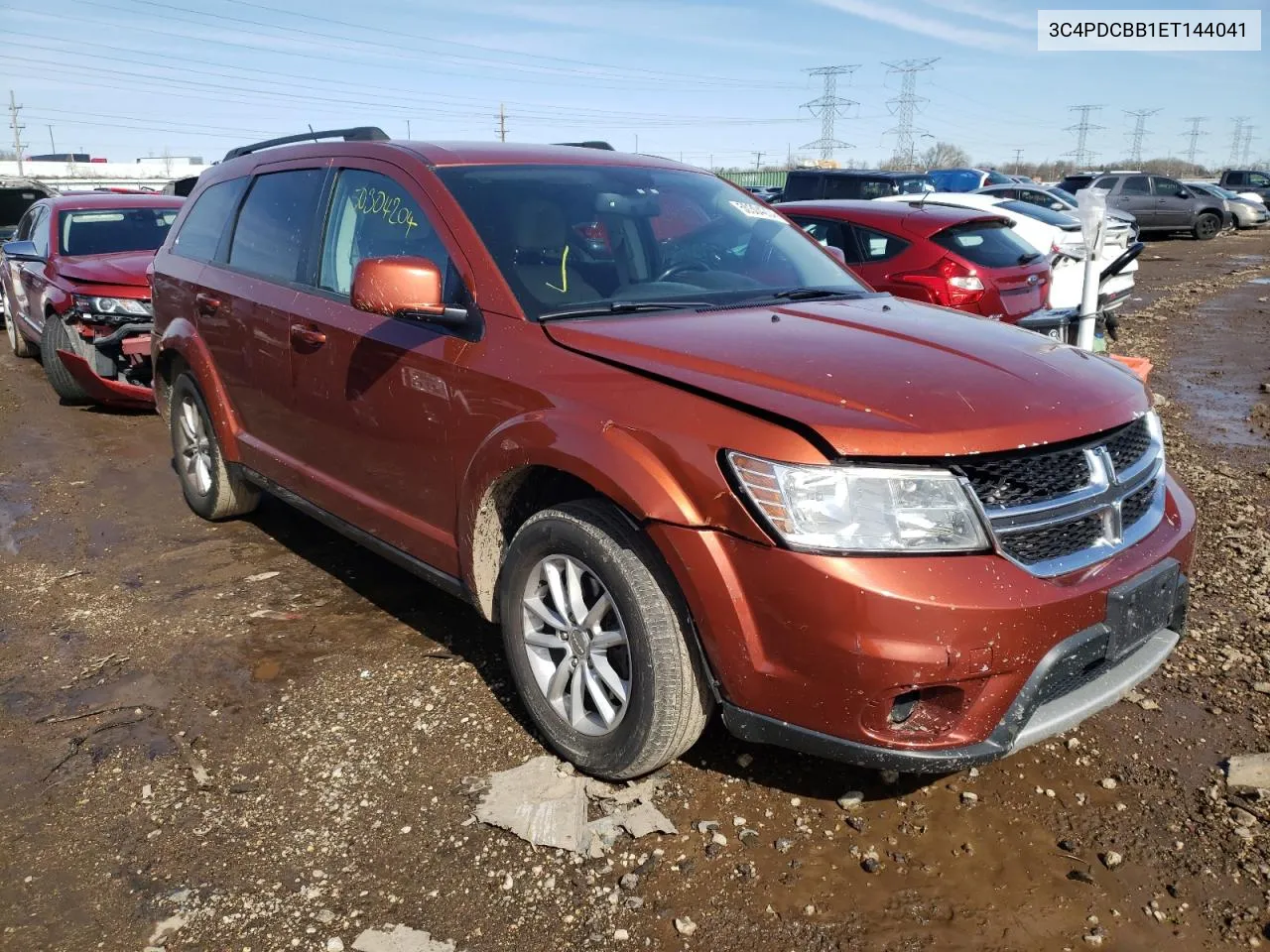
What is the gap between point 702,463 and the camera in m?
2.43

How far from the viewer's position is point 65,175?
47.2 metres

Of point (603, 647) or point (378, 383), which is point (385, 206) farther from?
point (603, 647)

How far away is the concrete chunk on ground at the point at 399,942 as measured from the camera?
234 centimetres

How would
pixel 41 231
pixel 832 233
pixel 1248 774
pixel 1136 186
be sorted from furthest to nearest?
pixel 1136 186 < pixel 41 231 < pixel 832 233 < pixel 1248 774

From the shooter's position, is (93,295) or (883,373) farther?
(93,295)

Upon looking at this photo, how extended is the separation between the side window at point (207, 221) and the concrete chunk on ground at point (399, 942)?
3.47 metres

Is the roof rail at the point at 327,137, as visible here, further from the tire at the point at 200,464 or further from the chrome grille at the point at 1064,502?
the chrome grille at the point at 1064,502

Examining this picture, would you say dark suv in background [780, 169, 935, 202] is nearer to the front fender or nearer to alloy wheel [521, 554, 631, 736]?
the front fender

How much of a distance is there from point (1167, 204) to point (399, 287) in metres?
31.5

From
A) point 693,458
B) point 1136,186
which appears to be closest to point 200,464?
point 693,458

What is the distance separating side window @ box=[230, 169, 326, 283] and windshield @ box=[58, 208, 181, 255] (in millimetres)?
4659

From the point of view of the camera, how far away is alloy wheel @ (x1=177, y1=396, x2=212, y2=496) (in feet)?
17.0

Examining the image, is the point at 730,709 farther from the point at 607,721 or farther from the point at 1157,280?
the point at 1157,280

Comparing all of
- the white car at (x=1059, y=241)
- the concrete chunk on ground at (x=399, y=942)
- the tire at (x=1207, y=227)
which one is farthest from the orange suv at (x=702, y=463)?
the tire at (x=1207, y=227)
